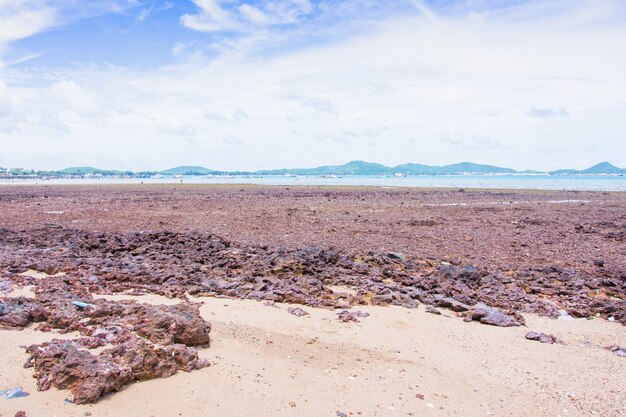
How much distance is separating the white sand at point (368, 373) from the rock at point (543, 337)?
0.14 metres

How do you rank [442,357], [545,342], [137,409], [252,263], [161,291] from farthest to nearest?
[252,263], [161,291], [545,342], [442,357], [137,409]

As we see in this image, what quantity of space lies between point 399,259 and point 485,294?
135 inches

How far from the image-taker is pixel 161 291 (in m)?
10.1

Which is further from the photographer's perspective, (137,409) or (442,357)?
(442,357)

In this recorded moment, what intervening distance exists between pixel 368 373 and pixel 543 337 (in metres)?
3.40

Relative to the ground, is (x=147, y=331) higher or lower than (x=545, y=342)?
higher

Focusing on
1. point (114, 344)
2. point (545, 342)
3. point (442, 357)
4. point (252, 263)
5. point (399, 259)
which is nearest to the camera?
point (114, 344)

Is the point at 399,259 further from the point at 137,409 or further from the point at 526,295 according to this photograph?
the point at 137,409

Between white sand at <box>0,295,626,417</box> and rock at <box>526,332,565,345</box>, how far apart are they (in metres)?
0.14

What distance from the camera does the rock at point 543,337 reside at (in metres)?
8.10

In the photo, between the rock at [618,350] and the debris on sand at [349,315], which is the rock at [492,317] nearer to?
the rock at [618,350]

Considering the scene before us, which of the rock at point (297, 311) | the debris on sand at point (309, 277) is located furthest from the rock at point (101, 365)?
the rock at point (297, 311)

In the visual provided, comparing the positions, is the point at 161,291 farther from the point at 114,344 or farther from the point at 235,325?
the point at 114,344

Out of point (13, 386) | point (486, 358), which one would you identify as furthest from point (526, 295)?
point (13, 386)
